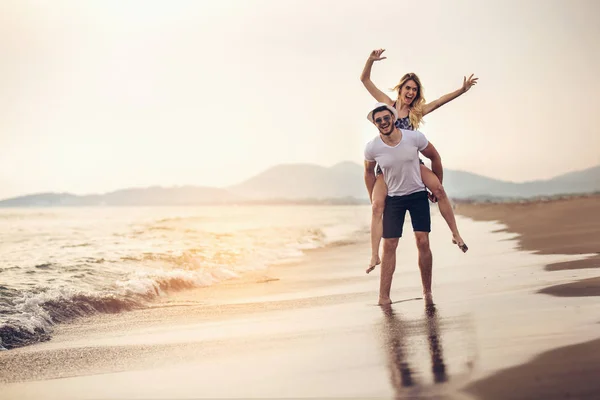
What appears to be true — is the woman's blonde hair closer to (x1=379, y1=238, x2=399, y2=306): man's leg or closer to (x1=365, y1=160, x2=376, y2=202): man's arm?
(x1=365, y1=160, x2=376, y2=202): man's arm

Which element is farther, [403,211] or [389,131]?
[403,211]

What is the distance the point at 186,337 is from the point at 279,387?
187 centimetres

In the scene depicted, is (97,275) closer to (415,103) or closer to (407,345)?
(415,103)

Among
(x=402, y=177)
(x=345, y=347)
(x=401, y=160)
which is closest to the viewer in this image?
(x=345, y=347)

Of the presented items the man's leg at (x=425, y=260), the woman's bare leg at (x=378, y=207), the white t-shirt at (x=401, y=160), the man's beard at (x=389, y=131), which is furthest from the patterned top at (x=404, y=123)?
the man's leg at (x=425, y=260)

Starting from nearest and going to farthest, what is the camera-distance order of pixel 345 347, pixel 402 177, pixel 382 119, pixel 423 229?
pixel 345 347 → pixel 382 119 → pixel 402 177 → pixel 423 229

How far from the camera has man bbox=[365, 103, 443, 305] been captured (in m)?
6.43

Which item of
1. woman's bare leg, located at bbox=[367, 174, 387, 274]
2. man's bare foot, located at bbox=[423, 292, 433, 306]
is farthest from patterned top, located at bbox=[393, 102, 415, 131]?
man's bare foot, located at bbox=[423, 292, 433, 306]

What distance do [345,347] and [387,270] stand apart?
2229 mm

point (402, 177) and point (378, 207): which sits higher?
point (402, 177)

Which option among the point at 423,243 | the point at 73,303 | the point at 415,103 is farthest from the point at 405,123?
the point at 73,303

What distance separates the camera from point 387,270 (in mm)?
6730

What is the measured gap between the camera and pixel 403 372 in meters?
3.77

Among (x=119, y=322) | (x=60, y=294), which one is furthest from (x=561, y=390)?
(x=60, y=294)
